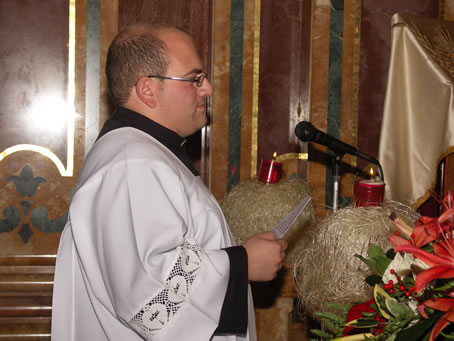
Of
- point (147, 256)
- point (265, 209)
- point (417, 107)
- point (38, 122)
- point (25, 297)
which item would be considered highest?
point (417, 107)

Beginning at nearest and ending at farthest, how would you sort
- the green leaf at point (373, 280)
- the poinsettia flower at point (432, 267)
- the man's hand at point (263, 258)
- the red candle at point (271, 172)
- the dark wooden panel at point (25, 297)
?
the poinsettia flower at point (432, 267) → the green leaf at point (373, 280) → the man's hand at point (263, 258) → the red candle at point (271, 172) → the dark wooden panel at point (25, 297)

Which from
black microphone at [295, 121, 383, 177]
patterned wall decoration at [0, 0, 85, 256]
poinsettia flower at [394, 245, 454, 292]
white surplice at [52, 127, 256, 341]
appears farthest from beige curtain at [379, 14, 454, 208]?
poinsettia flower at [394, 245, 454, 292]

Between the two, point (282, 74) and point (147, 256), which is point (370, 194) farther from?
point (282, 74)

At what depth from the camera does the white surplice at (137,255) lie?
1407 mm

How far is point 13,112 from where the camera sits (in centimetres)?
304

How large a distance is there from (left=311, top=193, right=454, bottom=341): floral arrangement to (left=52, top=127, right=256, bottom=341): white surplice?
1.71 feet

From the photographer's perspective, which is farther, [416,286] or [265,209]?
[265,209]

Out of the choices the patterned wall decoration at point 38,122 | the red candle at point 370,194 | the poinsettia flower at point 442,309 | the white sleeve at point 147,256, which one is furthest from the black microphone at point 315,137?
the poinsettia flower at point 442,309

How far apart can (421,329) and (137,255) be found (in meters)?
0.80

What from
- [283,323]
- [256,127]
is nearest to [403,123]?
[256,127]

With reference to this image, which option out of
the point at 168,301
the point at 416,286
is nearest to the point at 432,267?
the point at 416,286

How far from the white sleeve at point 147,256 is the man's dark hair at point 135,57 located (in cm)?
36

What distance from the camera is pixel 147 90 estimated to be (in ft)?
5.73

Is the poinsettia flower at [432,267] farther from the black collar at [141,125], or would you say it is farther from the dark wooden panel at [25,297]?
the dark wooden panel at [25,297]
